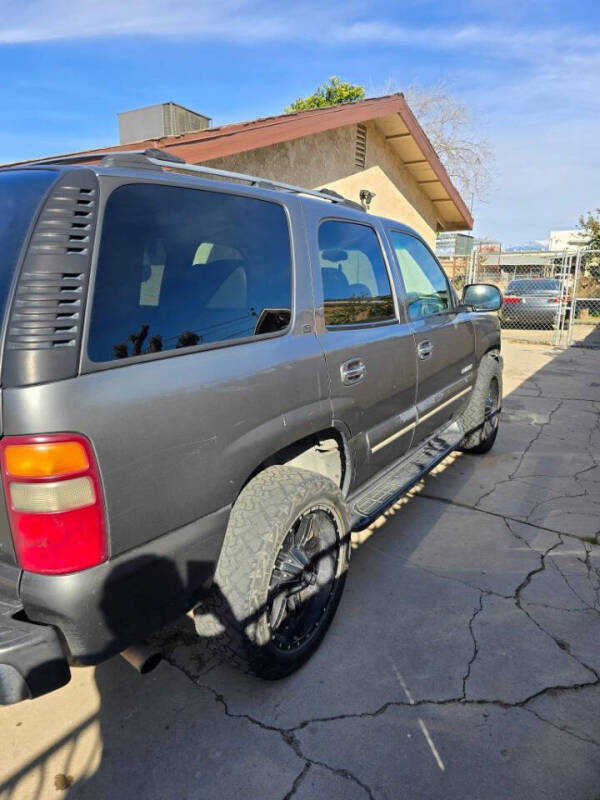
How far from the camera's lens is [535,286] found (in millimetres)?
15094

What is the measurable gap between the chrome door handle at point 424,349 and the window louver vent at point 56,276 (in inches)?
85.7

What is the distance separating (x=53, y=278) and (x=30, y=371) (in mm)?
264

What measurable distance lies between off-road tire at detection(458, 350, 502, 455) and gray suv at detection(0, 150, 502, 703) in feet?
6.30

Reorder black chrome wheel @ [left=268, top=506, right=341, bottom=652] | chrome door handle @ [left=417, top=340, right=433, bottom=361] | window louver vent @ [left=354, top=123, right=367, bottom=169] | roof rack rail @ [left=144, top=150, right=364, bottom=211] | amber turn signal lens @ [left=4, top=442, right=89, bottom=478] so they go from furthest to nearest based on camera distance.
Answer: window louver vent @ [left=354, top=123, right=367, bottom=169] → chrome door handle @ [left=417, top=340, right=433, bottom=361] → black chrome wheel @ [left=268, top=506, right=341, bottom=652] → roof rack rail @ [left=144, top=150, right=364, bottom=211] → amber turn signal lens @ [left=4, top=442, right=89, bottom=478]

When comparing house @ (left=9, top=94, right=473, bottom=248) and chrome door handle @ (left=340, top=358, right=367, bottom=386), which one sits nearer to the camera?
chrome door handle @ (left=340, top=358, right=367, bottom=386)

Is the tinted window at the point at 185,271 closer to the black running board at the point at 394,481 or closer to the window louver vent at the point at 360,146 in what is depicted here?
the black running board at the point at 394,481

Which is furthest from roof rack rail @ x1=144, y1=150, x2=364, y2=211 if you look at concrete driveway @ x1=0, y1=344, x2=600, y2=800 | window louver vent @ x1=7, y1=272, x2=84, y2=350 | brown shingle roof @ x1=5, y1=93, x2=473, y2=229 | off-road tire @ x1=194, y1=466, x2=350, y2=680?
concrete driveway @ x1=0, y1=344, x2=600, y2=800

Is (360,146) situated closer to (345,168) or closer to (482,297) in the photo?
(345,168)

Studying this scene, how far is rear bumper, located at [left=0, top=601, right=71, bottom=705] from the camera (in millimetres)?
1371

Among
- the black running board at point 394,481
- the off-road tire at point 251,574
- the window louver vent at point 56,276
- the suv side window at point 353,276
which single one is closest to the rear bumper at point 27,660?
the off-road tire at point 251,574

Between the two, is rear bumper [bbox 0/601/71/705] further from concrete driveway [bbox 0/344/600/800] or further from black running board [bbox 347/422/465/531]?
black running board [bbox 347/422/465/531]

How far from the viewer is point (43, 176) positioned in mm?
1580

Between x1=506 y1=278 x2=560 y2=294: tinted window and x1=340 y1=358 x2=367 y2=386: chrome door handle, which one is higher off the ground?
x1=506 y1=278 x2=560 y2=294: tinted window

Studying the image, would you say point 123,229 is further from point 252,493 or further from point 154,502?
point 252,493
